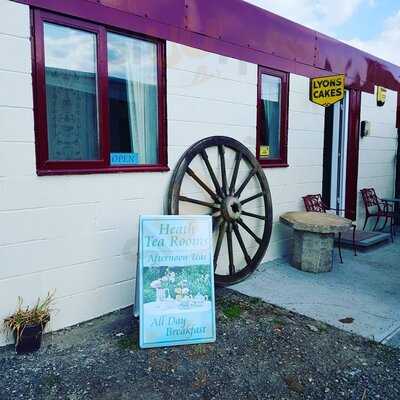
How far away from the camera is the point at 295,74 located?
5.19 metres

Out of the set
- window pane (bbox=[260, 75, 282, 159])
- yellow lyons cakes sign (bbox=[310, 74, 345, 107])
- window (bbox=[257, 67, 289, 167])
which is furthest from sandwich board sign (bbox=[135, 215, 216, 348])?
yellow lyons cakes sign (bbox=[310, 74, 345, 107])

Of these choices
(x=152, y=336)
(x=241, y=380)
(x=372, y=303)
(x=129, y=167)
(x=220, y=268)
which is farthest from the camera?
(x=220, y=268)

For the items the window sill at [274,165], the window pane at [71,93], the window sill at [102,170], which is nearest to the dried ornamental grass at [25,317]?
the window sill at [102,170]

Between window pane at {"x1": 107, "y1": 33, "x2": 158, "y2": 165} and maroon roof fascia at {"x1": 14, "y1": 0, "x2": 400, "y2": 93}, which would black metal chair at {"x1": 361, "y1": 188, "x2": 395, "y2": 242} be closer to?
maroon roof fascia at {"x1": 14, "y1": 0, "x2": 400, "y2": 93}

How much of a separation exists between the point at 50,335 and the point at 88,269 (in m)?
0.57

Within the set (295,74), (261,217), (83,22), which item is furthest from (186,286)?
(295,74)

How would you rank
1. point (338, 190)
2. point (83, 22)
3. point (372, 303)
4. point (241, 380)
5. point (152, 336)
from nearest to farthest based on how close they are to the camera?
1. point (241, 380)
2. point (152, 336)
3. point (83, 22)
4. point (372, 303)
5. point (338, 190)

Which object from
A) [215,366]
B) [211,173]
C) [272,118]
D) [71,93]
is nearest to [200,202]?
[211,173]

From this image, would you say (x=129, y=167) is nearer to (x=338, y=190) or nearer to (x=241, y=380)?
(x=241, y=380)

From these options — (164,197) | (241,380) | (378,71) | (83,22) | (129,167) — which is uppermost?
(378,71)

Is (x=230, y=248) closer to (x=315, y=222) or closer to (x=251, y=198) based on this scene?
(x=251, y=198)

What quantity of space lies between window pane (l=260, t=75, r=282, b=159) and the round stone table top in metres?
0.83

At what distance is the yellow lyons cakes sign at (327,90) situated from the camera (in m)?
5.07

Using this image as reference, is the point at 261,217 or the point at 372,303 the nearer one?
the point at 372,303
